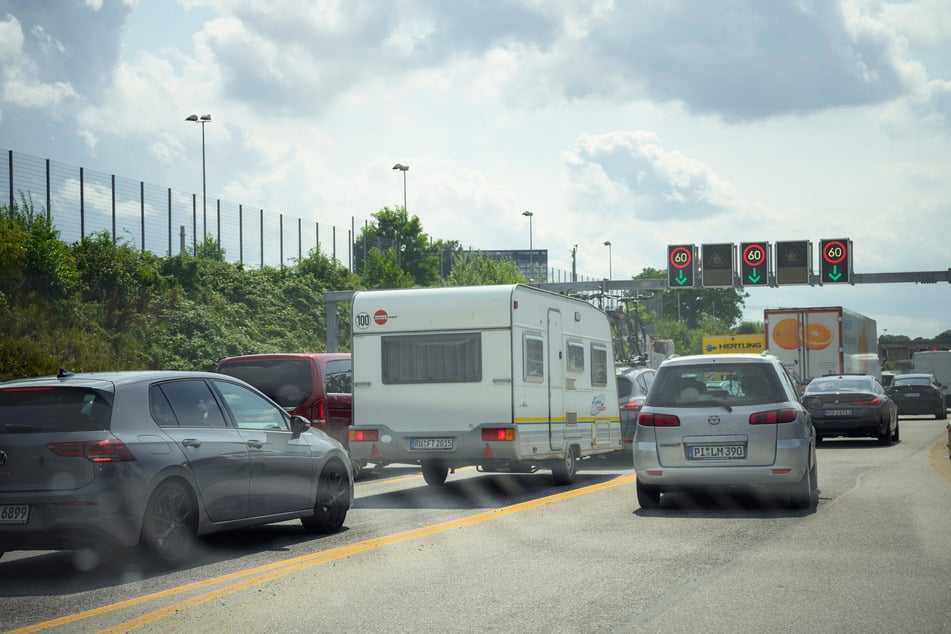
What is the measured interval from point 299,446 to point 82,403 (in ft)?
8.14

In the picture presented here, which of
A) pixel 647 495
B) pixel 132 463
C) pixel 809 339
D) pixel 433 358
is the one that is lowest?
pixel 647 495

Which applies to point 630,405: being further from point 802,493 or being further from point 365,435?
point 802,493

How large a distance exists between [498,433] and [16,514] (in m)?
7.11

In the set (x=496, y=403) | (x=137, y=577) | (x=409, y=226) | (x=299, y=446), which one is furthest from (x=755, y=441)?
(x=409, y=226)

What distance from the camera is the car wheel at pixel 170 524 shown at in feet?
28.9

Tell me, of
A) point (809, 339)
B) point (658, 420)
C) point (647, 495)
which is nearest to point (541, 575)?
point (658, 420)

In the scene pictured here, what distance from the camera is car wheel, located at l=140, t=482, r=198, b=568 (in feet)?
28.9

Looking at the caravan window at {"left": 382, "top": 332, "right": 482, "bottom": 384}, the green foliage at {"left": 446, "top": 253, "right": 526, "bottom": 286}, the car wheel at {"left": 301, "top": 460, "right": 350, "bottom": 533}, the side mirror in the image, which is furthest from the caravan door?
the green foliage at {"left": 446, "top": 253, "right": 526, "bottom": 286}

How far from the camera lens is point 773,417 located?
12.5 metres

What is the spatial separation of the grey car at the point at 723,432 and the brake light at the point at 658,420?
1cm

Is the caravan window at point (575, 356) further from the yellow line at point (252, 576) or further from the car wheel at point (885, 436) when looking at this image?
the car wheel at point (885, 436)

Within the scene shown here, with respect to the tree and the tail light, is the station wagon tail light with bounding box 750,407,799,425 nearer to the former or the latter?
the tail light

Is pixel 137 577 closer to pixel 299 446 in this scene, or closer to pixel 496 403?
pixel 299 446

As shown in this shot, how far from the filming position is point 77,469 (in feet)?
28.0
